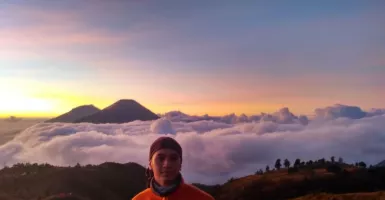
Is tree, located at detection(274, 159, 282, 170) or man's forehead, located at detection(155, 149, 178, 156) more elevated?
man's forehead, located at detection(155, 149, 178, 156)

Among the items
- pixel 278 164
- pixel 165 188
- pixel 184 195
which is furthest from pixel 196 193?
pixel 278 164

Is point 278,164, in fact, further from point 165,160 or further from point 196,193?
point 165,160

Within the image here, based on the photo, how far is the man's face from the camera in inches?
200

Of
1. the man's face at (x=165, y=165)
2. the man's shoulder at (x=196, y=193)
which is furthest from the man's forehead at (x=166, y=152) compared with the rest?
the man's shoulder at (x=196, y=193)

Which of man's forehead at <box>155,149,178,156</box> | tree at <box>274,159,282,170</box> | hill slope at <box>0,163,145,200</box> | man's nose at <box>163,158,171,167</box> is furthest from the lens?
tree at <box>274,159,282,170</box>

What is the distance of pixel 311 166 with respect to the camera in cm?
12706

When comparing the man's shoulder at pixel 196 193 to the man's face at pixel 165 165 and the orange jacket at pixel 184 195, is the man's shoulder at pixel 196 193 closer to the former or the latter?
the orange jacket at pixel 184 195

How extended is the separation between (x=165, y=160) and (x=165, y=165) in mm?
89

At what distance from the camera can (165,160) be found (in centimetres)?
513

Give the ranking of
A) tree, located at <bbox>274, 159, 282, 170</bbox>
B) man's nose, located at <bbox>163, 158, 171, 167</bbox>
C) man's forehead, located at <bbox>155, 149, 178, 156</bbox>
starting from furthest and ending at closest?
1. tree, located at <bbox>274, 159, 282, 170</bbox>
2. man's forehead, located at <bbox>155, 149, 178, 156</bbox>
3. man's nose, located at <bbox>163, 158, 171, 167</bbox>

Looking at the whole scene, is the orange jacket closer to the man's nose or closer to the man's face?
the man's face

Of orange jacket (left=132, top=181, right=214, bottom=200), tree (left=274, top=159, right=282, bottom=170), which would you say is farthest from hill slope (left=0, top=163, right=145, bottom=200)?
orange jacket (left=132, top=181, right=214, bottom=200)

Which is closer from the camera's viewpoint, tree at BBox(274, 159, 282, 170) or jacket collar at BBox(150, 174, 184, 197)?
jacket collar at BBox(150, 174, 184, 197)

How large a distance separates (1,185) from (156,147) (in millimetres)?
117295
